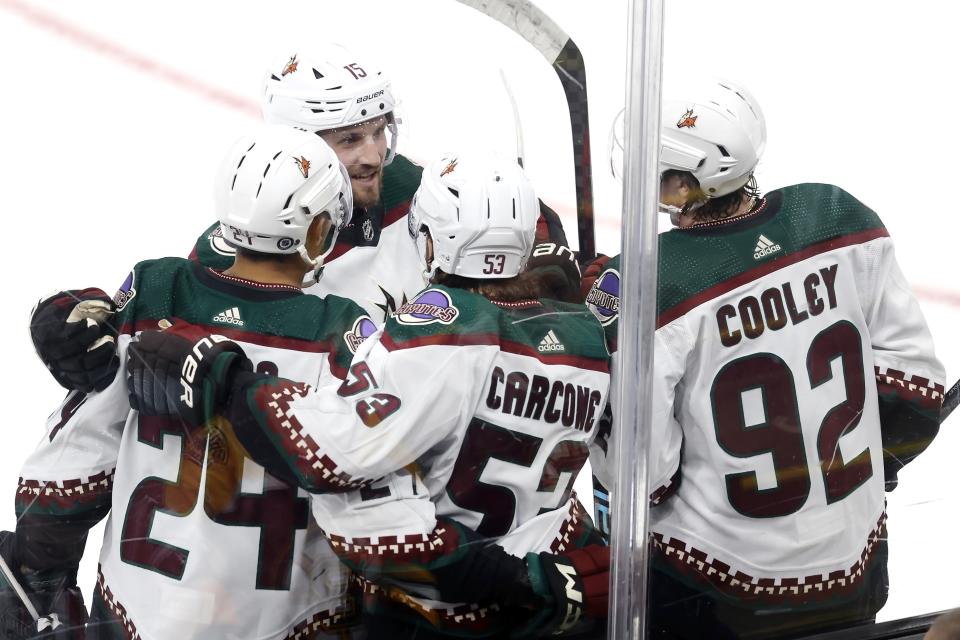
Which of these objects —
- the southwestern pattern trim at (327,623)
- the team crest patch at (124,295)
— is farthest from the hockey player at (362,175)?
the southwestern pattern trim at (327,623)

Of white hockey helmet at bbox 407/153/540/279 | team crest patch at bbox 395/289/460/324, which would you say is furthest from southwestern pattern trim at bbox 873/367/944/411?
team crest patch at bbox 395/289/460/324

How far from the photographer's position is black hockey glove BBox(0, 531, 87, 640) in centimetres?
175

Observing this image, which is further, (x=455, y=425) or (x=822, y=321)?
(x=822, y=321)

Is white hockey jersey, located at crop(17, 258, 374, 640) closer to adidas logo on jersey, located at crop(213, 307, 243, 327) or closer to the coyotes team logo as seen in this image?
adidas logo on jersey, located at crop(213, 307, 243, 327)

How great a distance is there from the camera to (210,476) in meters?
1.68

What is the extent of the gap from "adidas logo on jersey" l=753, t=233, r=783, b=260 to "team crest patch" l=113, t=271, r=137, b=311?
0.96 m

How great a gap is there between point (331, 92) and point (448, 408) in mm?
712

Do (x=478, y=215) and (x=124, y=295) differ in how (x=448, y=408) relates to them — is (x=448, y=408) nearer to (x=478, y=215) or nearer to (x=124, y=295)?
(x=478, y=215)

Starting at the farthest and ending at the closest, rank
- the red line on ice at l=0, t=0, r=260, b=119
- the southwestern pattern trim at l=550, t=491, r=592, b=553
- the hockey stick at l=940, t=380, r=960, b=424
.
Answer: the hockey stick at l=940, t=380, r=960, b=424, the southwestern pattern trim at l=550, t=491, r=592, b=553, the red line on ice at l=0, t=0, r=260, b=119

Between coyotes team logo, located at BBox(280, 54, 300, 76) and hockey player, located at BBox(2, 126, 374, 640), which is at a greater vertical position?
coyotes team logo, located at BBox(280, 54, 300, 76)

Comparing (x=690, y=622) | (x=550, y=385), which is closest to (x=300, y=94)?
(x=550, y=385)

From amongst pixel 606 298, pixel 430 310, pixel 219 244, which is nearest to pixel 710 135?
pixel 606 298

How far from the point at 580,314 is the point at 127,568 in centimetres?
77

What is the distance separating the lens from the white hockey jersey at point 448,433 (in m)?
1.61
